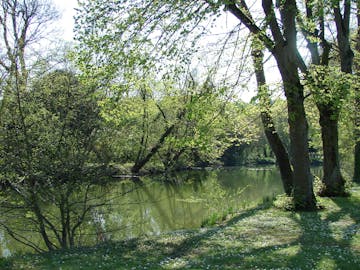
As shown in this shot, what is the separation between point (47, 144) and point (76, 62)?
2.87 metres

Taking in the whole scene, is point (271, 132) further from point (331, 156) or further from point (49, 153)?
point (49, 153)

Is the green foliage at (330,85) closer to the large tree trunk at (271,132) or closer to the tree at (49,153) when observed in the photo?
the large tree trunk at (271,132)

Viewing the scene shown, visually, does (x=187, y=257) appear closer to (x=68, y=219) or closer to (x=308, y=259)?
(x=308, y=259)

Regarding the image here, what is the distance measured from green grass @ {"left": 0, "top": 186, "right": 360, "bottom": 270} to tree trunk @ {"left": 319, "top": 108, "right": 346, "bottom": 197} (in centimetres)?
422

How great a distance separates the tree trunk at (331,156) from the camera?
56.1 feet

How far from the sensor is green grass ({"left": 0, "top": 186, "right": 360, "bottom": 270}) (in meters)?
7.90

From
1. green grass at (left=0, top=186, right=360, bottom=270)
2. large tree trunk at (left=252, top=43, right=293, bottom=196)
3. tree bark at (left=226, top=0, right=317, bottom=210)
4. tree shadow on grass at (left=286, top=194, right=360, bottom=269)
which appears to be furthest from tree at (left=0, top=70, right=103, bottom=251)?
large tree trunk at (left=252, top=43, right=293, bottom=196)

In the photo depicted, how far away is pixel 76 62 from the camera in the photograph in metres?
12.3

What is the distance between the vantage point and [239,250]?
30.2 ft

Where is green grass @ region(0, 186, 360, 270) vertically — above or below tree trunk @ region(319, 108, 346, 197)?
below

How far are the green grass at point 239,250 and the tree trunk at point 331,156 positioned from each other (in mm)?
4223

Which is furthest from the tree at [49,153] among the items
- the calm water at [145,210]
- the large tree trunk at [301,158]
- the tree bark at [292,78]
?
the large tree trunk at [301,158]

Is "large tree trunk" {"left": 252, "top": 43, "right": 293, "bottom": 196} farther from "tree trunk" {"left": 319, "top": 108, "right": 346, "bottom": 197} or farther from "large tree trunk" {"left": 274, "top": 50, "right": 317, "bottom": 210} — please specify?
"tree trunk" {"left": 319, "top": 108, "right": 346, "bottom": 197}

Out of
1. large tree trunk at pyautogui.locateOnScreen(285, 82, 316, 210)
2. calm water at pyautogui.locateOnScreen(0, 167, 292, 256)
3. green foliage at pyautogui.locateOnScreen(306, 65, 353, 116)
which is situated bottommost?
calm water at pyautogui.locateOnScreen(0, 167, 292, 256)
